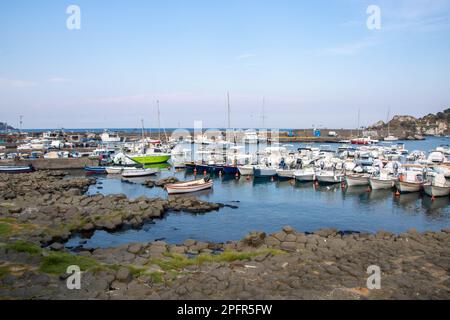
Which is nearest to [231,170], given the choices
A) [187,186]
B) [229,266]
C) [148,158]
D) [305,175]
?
[305,175]

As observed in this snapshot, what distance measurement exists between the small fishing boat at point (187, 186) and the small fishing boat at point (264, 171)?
964 cm

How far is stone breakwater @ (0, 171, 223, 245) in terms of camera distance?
21.4 meters

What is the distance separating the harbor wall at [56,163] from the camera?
175 feet

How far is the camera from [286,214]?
1161 inches

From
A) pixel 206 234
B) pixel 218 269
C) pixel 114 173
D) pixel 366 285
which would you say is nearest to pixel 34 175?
pixel 114 173

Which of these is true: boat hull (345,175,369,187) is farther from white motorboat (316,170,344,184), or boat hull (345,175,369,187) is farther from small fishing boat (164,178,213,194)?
small fishing boat (164,178,213,194)

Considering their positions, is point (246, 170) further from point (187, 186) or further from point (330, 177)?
point (187, 186)

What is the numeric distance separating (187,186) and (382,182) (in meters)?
20.2

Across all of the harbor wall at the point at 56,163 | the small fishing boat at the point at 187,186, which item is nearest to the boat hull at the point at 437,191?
the small fishing boat at the point at 187,186

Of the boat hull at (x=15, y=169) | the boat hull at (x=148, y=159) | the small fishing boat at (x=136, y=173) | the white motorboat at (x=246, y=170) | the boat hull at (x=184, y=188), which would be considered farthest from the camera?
the boat hull at (x=148, y=159)

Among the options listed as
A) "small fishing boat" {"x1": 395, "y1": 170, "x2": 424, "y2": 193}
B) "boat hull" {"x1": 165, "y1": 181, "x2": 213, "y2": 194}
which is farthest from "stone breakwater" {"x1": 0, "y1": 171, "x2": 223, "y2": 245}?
"small fishing boat" {"x1": 395, "y1": 170, "x2": 424, "y2": 193}

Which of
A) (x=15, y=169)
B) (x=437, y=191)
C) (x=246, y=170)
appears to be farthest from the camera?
(x=15, y=169)

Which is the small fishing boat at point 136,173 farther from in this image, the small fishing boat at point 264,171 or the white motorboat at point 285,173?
the white motorboat at point 285,173
